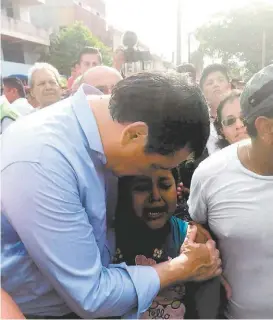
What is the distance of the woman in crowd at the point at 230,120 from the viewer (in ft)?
7.38

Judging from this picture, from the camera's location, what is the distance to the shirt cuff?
1.16 metres

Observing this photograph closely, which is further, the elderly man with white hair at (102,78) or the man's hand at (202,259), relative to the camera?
the elderly man with white hair at (102,78)

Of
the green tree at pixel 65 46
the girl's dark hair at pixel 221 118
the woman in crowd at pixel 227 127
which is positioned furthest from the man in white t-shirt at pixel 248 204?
the green tree at pixel 65 46

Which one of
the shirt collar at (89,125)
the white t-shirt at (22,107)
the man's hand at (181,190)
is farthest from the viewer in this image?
the white t-shirt at (22,107)

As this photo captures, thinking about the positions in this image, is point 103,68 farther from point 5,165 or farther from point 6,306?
point 6,306

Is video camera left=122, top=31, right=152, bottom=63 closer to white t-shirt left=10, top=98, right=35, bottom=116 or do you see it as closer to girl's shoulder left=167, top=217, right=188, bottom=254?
white t-shirt left=10, top=98, right=35, bottom=116

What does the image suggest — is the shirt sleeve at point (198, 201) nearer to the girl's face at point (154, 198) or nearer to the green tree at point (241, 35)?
the girl's face at point (154, 198)

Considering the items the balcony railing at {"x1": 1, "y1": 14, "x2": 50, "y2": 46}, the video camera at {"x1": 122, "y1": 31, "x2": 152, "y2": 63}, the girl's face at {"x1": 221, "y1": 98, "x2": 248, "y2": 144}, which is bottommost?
the girl's face at {"x1": 221, "y1": 98, "x2": 248, "y2": 144}

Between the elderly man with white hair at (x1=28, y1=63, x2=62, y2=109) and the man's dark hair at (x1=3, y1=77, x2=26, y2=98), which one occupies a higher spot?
the elderly man with white hair at (x1=28, y1=63, x2=62, y2=109)

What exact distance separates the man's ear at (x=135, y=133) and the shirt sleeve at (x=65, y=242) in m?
0.17

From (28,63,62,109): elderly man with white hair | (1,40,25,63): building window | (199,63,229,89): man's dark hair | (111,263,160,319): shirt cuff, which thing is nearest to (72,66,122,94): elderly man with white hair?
(28,63,62,109): elderly man with white hair

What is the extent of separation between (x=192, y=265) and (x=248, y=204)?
294 millimetres

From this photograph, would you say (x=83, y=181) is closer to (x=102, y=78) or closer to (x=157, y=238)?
(x=157, y=238)

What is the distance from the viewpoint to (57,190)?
1.04 m
